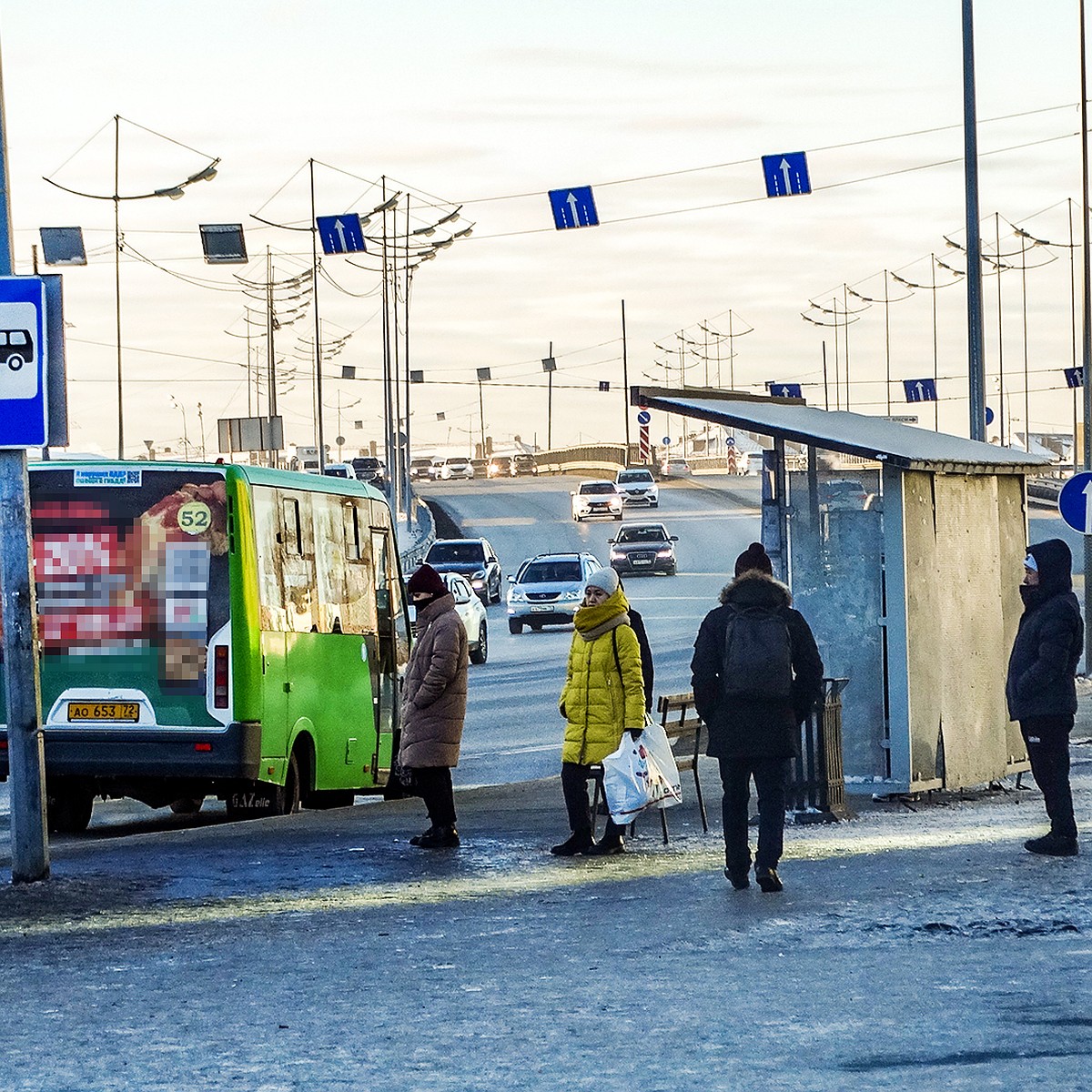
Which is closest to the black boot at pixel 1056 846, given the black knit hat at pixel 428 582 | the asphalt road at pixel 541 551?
the black knit hat at pixel 428 582

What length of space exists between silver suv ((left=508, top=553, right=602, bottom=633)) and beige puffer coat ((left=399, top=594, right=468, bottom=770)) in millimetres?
29566

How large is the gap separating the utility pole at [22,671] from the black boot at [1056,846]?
17.8ft

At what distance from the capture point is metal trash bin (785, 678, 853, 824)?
1337cm

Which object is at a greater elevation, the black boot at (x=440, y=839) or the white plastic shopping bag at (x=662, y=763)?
the white plastic shopping bag at (x=662, y=763)

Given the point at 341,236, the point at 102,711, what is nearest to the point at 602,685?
the point at 102,711

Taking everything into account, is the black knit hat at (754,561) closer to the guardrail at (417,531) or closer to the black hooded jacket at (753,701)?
the black hooded jacket at (753,701)

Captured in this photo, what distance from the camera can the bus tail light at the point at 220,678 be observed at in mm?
13242

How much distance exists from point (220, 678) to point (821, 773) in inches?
155

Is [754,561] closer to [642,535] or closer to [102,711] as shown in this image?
[102,711]

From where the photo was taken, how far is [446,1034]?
7.23 meters

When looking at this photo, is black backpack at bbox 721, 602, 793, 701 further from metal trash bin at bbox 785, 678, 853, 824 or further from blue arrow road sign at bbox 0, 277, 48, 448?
blue arrow road sign at bbox 0, 277, 48, 448

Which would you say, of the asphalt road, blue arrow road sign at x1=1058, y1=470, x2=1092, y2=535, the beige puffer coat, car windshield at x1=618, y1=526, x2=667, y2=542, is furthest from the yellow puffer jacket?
car windshield at x1=618, y1=526, x2=667, y2=542

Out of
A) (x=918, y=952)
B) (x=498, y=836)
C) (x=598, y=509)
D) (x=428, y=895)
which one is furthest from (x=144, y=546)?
(x=598, y=509)

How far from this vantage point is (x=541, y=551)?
70000mm
